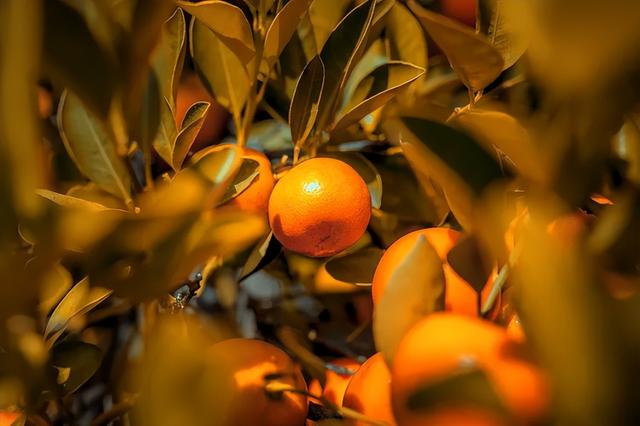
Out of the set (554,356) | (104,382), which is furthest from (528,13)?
(104,382)

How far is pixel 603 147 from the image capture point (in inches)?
16.4

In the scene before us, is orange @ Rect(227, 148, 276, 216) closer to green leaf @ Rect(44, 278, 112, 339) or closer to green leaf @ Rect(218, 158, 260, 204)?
green leaf @ Rect(218, 158, 260, 204)

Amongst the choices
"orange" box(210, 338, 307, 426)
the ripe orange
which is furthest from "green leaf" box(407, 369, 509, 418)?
the ripe orange

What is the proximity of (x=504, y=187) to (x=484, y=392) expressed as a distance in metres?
0.17

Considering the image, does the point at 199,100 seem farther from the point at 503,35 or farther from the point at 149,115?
the point at 503,35

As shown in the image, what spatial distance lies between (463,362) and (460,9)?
25.0 inches

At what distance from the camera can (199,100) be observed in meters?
0.97

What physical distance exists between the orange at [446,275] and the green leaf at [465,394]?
17 centimetres

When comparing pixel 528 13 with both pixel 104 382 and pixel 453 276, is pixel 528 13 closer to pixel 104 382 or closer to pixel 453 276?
pixel 453 276

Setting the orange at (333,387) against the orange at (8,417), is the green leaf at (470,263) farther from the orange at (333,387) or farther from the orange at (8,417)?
the orange at (8,417)

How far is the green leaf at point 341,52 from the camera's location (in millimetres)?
785

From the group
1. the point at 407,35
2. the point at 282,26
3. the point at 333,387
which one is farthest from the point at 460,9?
the point at 333,387

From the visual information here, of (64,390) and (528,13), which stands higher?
(528,13)

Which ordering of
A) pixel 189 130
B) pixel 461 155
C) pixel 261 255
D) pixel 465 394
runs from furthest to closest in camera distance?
1. pixel 261 255
2. pixel 189 130
3. pixel 461 155
4. pixel 465 394
